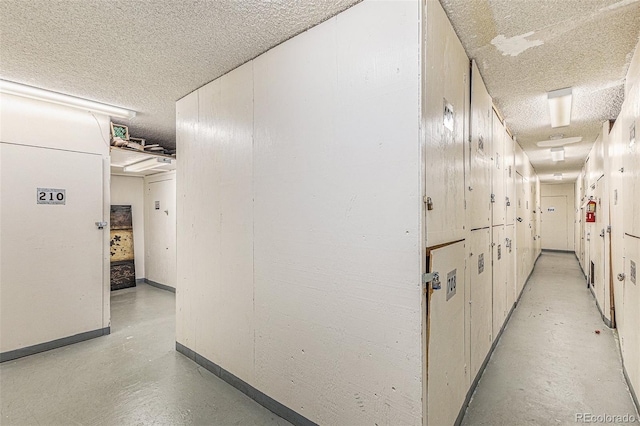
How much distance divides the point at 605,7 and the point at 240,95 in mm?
2401

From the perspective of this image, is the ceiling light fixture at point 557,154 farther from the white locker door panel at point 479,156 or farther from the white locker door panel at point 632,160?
the white locker door panel at point 479,156

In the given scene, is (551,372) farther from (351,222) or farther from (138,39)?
(138,39)

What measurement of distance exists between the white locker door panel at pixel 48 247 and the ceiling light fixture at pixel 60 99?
0.52 meters

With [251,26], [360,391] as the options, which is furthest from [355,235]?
[251,26]

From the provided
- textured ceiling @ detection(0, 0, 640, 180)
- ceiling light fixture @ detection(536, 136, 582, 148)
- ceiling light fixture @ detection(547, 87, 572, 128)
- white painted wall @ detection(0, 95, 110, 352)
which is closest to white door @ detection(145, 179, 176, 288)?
white painted wall @ detection(0, 95, 110, 352)

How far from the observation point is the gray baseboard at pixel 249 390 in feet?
6.48

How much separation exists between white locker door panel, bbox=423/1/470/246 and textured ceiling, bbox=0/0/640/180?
197 millimetres

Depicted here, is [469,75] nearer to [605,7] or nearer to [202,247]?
[605,7]

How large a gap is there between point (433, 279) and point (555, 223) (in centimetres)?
1202

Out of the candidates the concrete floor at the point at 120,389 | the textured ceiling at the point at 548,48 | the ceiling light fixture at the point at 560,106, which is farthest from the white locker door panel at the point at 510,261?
the concrete floor at the point at 120,389

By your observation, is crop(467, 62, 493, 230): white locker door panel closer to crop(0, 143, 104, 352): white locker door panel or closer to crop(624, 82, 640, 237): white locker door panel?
crop(624, 82, 640, 237): white locker door panel

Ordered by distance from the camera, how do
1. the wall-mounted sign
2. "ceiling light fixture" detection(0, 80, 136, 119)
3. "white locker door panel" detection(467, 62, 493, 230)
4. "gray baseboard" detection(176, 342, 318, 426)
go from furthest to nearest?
the wall-mounted sign, "ceiling light fixture" detection(0, 80, 136, 119), "white locker door panel" detection(467, 62, 493, 230), "gray baseboard" detection(176, 342, 318, 426)

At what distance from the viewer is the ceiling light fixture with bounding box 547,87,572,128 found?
9.43 feet

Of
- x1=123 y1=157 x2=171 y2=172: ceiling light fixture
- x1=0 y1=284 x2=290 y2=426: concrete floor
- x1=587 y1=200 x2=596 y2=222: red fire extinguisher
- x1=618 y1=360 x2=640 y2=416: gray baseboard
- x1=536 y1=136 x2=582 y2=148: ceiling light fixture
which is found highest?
x1=536 y1=136 x2=582 y2=148: ceiling light fixture
